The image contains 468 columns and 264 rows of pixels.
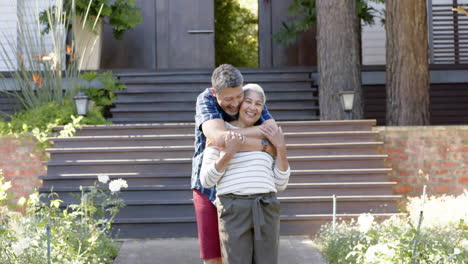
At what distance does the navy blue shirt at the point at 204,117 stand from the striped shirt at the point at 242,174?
190 millimetres

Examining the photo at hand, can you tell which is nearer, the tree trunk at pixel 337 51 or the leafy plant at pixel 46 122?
the leafy plant at pixel 46 122

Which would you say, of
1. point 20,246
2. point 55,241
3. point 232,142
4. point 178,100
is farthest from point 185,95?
point 232,142

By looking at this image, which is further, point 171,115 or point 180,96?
point 180,96

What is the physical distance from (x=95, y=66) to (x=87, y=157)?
406cm

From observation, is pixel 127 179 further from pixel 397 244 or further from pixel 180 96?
pixel 397 244

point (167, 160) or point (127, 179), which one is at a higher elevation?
point (167, 160)

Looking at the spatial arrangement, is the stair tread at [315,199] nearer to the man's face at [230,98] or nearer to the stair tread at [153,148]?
the stair tread at [153,148]

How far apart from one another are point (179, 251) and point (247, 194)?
3.06 meters

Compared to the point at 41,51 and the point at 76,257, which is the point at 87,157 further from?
the point at 76,257

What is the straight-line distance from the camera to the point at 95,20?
37.2 ft

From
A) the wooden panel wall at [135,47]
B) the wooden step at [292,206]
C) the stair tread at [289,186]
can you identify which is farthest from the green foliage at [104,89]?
the wooden step at [292,206]

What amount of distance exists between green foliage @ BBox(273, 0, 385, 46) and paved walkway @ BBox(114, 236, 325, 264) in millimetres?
5644

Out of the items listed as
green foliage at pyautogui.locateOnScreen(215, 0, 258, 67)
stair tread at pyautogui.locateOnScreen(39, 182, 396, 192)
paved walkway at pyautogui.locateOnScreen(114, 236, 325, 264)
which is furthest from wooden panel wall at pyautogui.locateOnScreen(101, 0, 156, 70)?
green foliage at pyautogui.locateOnScreen(215, 0, 258, 67)

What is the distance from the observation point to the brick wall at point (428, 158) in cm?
834
